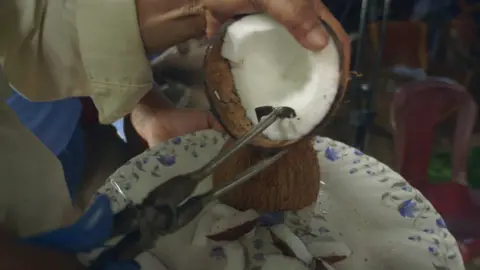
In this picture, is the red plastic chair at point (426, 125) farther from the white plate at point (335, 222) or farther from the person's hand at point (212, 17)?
the person's hand at point (212, 17)

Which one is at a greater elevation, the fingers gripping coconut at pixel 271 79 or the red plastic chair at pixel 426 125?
the fingers gripping coconut at pixel 271 79

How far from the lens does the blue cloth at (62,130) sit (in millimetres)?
567

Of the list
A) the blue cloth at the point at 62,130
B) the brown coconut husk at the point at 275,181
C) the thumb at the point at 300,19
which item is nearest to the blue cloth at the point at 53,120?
the blue cloth at the point at 62,130

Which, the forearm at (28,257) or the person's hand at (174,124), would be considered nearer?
the forearm at (28,257)

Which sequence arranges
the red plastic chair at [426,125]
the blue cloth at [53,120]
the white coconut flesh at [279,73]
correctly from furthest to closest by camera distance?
the red plastic chair at [426,125]
the blue cloth at [53,120]
the white coconut flesh at [279,73]

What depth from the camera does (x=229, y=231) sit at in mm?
470

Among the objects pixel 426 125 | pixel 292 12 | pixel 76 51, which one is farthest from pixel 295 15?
pixel 426 125

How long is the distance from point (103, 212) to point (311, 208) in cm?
24

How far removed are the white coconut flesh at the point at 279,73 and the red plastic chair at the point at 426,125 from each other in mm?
434

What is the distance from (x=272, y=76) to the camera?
15.7 inches

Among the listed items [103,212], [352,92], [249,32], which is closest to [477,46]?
[352,92]

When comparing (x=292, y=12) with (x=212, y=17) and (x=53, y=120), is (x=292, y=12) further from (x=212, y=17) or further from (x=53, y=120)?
(x=53, y=120)

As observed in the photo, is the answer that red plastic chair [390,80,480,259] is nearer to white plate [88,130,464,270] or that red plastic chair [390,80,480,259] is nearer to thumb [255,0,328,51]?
white plate [88,130,464,270]

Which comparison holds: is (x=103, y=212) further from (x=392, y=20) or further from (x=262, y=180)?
(x=392, y=20)
